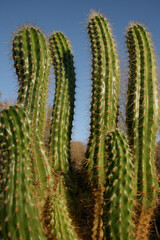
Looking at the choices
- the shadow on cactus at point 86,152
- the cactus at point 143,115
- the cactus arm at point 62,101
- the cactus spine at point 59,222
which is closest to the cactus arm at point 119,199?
the shadow on cactus at point 86,152

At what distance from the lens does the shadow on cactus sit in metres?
2.40

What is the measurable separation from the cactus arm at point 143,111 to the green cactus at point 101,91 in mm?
271

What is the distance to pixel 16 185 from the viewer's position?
2.29 meters

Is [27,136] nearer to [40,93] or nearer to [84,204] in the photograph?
[40,93]

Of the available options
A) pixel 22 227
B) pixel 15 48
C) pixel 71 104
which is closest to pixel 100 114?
pixel 71 104

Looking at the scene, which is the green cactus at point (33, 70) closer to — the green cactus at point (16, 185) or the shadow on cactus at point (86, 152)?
the shadow on cactus at point (86, 152)

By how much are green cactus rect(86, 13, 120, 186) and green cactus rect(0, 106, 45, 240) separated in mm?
1285

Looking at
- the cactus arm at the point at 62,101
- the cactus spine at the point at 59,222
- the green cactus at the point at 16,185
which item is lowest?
the cactus spine at the point at 59,222

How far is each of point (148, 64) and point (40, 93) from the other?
183cm

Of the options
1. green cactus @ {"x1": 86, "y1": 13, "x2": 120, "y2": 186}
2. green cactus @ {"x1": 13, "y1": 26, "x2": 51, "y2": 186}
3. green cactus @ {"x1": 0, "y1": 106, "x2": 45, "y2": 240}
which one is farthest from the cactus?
green cactus @ {"x1": 0, "y1": 106, "x2": 45, "y2": 240}

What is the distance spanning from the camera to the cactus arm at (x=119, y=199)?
258 cm

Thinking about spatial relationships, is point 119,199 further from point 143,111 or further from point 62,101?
point 62,101

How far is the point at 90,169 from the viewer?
3.55 metres

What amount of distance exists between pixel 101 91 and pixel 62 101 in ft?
2.38
